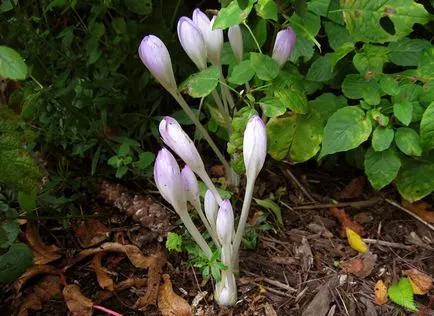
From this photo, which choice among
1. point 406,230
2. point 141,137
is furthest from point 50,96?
point 406,230

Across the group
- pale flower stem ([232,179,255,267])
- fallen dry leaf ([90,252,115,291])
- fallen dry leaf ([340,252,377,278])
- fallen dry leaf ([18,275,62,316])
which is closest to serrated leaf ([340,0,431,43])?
pale flower stem ([232,179,255,267])

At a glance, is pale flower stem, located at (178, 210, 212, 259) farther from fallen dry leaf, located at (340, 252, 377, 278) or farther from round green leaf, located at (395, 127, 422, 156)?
round green leaf, located at (395, 127, 422, 156)

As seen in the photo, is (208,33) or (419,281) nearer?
(208,33)

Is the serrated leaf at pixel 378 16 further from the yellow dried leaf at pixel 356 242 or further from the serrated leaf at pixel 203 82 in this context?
the yellow dried leaf at pixel 356 242

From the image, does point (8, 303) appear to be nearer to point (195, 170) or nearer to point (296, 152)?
point (195, 170)

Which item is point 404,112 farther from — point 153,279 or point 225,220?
point 153,279

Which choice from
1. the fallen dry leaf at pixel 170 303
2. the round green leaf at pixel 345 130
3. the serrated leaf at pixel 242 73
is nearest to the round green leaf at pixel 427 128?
the round green leaf at pixel 345 130

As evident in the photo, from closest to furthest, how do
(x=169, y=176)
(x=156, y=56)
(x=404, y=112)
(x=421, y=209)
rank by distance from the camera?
(x=169, y=176)
(x=156, y=56)
(x=404, y=112)
(x=421, y=209)

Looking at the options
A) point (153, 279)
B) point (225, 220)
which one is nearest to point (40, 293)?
point (153, 279)
